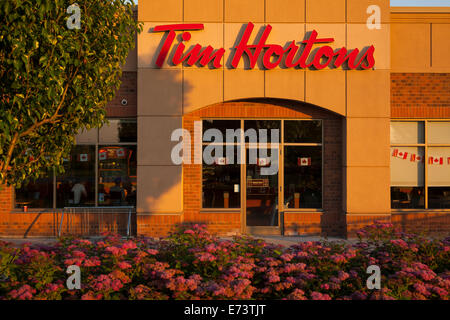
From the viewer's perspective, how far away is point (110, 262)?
18.5 ft

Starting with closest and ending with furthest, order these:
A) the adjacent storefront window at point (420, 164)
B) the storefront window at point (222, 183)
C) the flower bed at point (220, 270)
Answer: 1. the flower bed at point (220, 270)
2. the storefront window at point (222, 183)
3. the adjacent storefront window at point (420, 164)

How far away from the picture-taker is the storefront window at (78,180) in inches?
456

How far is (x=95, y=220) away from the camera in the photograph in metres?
11.4

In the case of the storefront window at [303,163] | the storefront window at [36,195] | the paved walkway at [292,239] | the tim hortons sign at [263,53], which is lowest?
the paved walkway at [292,239]

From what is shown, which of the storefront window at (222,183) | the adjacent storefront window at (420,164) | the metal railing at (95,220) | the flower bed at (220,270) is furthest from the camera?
the adjacent storefront window at (420,164)

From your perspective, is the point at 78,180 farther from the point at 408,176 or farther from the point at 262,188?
the point at 408,176

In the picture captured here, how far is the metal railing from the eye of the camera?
11.3m

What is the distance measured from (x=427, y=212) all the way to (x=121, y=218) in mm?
8693

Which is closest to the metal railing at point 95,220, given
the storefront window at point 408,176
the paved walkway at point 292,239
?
the paved walkway at point 292,239

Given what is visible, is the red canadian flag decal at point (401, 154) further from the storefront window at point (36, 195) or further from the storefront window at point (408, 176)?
the storefront window at point (36, 195)

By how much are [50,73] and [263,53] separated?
7.21 metres

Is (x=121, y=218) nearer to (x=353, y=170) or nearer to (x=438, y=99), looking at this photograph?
(x=353, y=170)

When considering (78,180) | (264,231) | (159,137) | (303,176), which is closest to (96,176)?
(78,180)

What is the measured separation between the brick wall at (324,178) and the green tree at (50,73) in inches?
202
